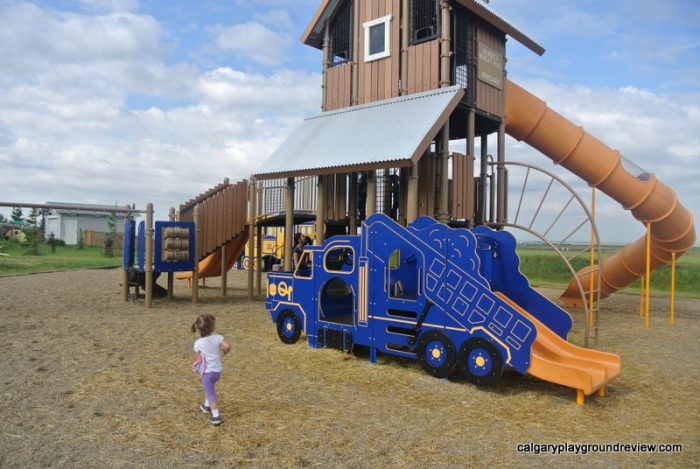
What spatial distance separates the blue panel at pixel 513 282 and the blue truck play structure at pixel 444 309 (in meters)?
0.02

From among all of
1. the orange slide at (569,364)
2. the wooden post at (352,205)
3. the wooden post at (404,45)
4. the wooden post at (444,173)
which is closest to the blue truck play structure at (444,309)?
the orange slide at (569,364)

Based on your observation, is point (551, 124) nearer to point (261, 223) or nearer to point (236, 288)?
point (261, 223)

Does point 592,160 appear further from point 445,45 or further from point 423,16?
point 423,16

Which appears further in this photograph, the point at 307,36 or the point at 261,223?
the point at 261,223

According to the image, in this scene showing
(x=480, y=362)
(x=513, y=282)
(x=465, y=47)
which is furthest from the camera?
(x=465, y=47)

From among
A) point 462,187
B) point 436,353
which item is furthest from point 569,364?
point 462,187

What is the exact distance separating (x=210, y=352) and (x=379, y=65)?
8.91 meters

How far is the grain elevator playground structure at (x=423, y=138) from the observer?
10.7 meters

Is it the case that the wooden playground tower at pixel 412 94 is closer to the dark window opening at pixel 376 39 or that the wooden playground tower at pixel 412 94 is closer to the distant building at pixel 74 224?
the dark window opening at pixel 376 39

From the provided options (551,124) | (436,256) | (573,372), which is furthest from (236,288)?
(573,372)

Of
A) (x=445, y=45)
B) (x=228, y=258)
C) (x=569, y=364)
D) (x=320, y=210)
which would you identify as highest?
(x=445, y=45)

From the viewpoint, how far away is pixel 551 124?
1348cm

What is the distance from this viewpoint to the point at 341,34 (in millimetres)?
13703

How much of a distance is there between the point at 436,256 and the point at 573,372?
2410mm
